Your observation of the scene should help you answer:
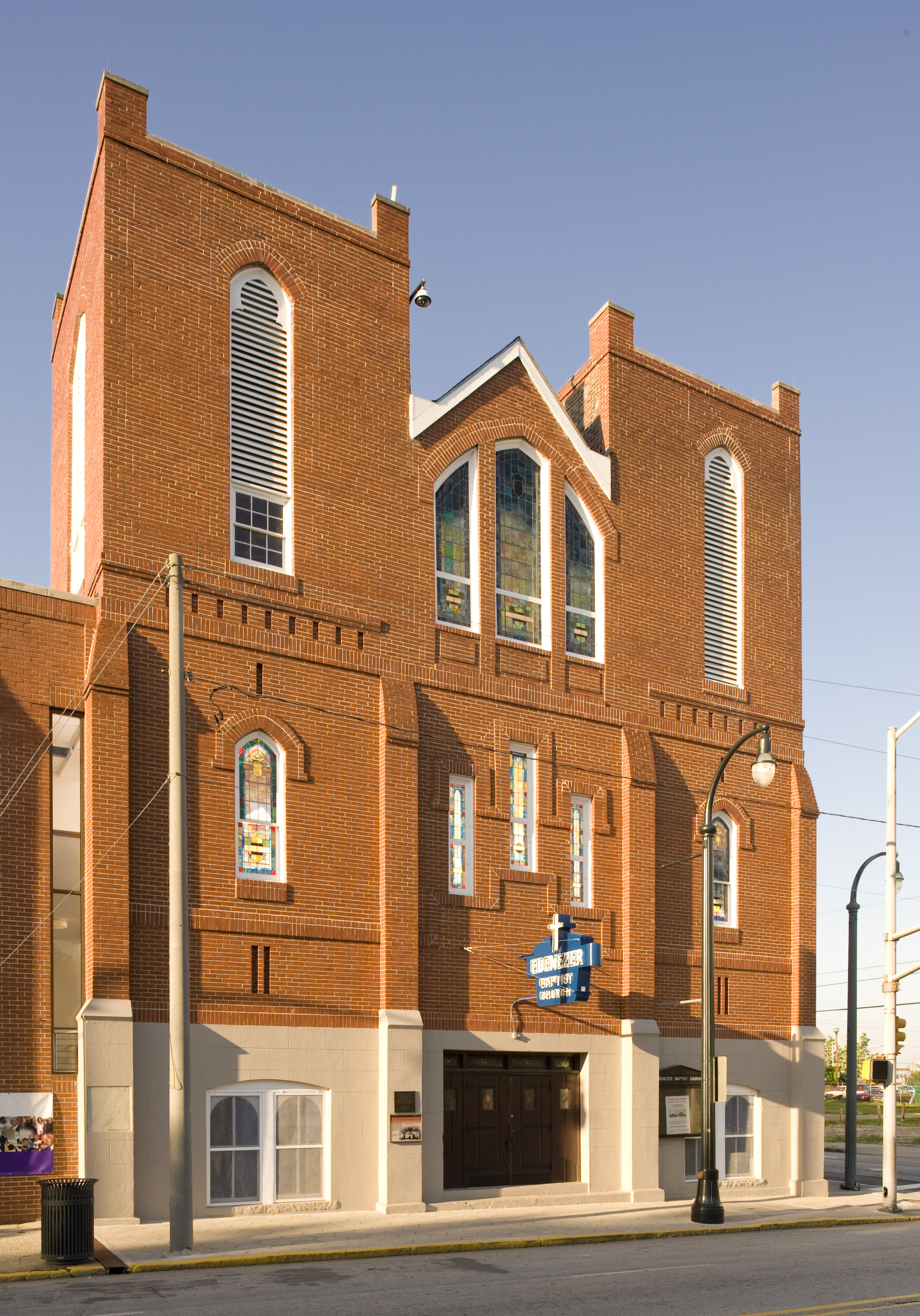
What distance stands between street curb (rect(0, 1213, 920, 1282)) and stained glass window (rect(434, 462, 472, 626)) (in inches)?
426

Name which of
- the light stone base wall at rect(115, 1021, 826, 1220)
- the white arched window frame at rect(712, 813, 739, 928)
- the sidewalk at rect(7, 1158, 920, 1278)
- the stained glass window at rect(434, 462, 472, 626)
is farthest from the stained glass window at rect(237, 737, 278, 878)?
the white arched window frame at rect(712, 813, 739, 928)

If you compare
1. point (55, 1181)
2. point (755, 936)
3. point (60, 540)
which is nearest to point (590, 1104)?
point (755, 936)

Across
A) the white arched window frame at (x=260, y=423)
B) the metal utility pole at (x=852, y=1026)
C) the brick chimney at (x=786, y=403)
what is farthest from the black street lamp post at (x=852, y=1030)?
the white arched window frame at (x=260, y=423)

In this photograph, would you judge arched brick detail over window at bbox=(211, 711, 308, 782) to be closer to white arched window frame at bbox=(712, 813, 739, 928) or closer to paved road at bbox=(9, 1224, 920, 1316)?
paved road at bbox=(9, 1224, 920, 1316)

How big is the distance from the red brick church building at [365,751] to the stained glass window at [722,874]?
0.19m

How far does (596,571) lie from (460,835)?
6.47m

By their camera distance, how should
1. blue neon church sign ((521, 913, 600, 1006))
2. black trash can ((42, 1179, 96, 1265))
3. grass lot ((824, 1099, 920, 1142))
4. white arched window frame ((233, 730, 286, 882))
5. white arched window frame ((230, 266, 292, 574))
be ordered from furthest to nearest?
grass lot ((824, 1099, 920, 1142)), white arched window frame ((230, 266, 292, 574)), blue neon church sign ((521, 913, 600, 1006)), white arched window frame ((233, 730, 286, 882)), black trash can ((42, 1179, 96, 1265))

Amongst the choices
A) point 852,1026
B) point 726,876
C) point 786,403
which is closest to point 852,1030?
point 852,1026

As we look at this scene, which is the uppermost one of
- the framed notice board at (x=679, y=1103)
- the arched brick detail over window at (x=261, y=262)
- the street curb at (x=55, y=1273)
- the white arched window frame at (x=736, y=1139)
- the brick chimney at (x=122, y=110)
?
the brick chimney at (x=122, y=110)

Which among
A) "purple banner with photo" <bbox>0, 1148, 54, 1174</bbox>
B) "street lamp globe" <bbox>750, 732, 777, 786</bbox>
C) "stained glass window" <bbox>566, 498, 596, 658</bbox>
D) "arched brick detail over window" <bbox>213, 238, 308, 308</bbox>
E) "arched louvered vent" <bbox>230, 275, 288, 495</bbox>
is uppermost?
"arched brick detail over window" <bbox>213, 238, 308, 308</bbox>

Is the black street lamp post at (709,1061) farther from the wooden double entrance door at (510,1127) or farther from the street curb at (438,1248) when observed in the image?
the wooden double entrance door at (510,1127)

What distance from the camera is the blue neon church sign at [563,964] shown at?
22.6 m

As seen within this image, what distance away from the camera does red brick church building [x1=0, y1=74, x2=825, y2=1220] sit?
20.6 meters

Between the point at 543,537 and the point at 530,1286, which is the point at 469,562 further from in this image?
the point at 530,1286
